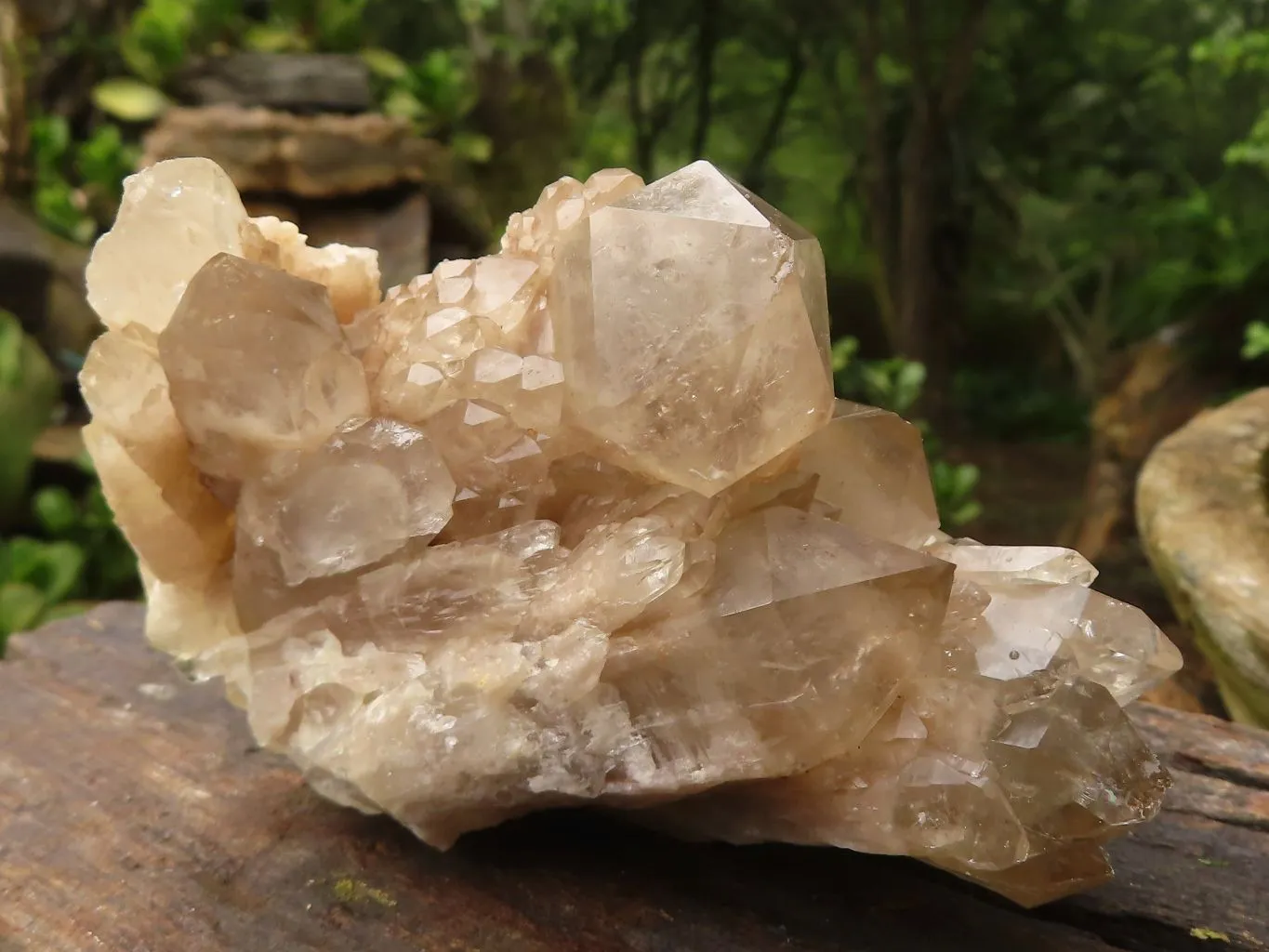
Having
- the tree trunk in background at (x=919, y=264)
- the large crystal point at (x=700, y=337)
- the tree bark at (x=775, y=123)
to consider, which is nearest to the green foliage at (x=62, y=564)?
the large crystal point at (x=700, y=337)

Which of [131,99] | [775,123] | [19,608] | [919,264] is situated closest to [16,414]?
[19,608]

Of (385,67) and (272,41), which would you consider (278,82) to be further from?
(385,67)

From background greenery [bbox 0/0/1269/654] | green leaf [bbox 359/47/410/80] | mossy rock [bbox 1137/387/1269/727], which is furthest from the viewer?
green leaf [bbox 359/47/410/80]

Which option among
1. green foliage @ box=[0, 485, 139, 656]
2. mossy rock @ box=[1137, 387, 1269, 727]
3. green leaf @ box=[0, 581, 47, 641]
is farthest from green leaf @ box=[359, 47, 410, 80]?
mossy rock @ box=[1137, 387, 1269, 727]

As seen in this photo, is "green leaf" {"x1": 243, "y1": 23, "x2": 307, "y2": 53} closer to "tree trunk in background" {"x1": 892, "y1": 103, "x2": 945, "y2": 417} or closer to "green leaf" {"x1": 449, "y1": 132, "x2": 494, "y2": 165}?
"green leaf" {"x1": 449, "y1": 132, "x2": 494, "y2": 165}

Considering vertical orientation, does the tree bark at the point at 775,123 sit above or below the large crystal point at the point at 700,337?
below

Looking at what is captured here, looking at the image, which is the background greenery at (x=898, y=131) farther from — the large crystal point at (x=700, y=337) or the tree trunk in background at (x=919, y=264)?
the large crystal point at (x=700, y=337)

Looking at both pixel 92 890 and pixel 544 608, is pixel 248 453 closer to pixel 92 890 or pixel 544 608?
pixel 544 608
